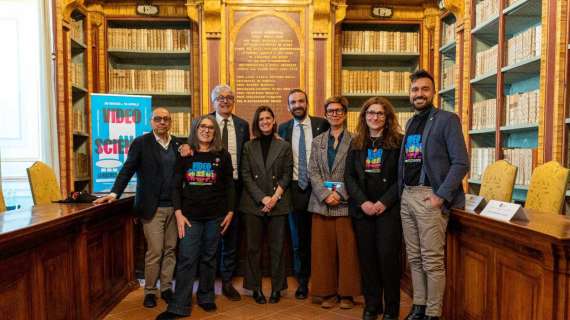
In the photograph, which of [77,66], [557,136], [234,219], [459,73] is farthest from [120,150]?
[557,136]

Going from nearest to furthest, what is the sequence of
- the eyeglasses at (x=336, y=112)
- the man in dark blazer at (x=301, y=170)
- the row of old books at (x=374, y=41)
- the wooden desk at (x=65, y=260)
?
the wooden desk at (x=65, y=260) < the eyeglasses at (x=336, y=112) < the man in dark blazer at (x=301, y=170) < the row of old books at (x=374, y=41)

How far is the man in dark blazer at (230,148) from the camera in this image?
9.80 ft

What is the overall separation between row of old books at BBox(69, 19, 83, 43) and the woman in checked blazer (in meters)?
3.23

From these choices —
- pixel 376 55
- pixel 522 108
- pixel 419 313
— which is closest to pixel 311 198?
pixel 419 313

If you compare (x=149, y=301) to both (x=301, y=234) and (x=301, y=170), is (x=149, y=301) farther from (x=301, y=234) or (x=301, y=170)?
(x=301, y=170)

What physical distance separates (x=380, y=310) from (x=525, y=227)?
47.7 inches

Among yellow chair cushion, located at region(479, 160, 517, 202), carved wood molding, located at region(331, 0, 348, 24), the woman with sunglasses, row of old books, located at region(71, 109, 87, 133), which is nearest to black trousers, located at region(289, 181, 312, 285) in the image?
the woman with sunglasses

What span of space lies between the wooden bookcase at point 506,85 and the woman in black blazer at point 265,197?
6.36 feet

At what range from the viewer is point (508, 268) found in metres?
1.85

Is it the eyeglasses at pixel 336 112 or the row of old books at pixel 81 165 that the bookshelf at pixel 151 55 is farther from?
the eyeglasses at pixel 336 112

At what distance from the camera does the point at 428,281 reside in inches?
87.3

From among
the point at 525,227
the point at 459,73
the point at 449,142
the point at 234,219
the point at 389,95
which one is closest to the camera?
the point at 525,227

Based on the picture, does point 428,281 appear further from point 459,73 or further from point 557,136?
point 459,73

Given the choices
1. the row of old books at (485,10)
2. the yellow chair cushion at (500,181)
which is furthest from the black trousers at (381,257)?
the row of old books at (485,10)
